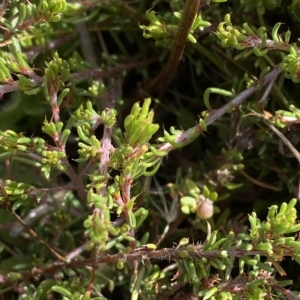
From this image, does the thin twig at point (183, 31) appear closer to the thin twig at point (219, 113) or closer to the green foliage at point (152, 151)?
the green foliage at point (152, 151)

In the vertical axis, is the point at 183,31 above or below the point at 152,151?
above

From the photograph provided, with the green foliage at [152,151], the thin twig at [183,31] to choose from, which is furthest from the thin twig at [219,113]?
the thin twig at [183,31]

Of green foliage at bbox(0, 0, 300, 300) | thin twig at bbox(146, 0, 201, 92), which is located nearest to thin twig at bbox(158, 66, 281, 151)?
green foliage at bbox(0, 0, 300, 300)

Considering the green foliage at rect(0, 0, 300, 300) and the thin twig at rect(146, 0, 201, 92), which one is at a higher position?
the thin twig at rect(146, 0, 201, 92)

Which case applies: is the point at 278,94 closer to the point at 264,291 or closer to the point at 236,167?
the point at 236,167

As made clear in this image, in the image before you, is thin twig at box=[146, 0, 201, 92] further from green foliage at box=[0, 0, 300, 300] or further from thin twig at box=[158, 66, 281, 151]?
thin twig at box=[158, 66, 281, 151]

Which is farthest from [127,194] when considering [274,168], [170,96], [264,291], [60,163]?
[170,96]

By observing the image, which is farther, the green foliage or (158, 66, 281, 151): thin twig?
(158, 66, 281, 151): thin twig

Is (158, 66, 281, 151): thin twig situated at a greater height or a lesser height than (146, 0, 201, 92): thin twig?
lesser

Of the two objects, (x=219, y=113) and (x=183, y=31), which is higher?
(x=183, y=31)
